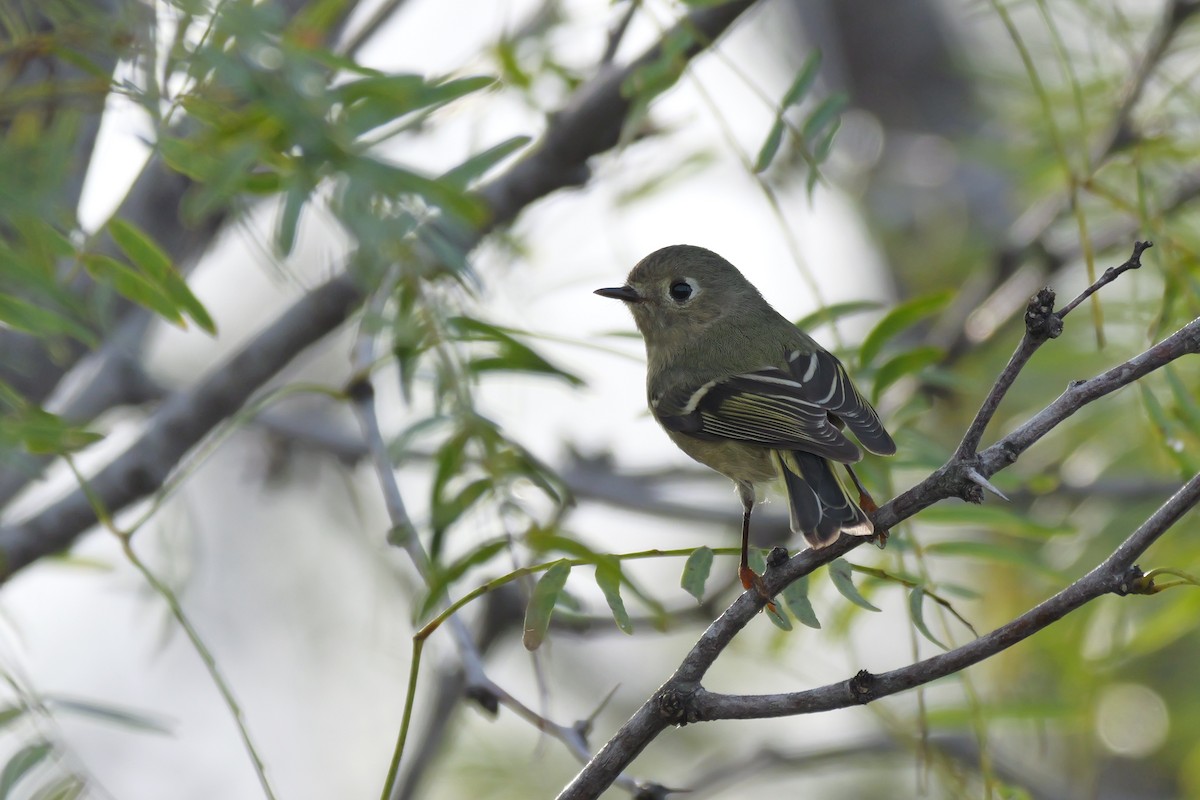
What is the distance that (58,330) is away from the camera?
1.50m

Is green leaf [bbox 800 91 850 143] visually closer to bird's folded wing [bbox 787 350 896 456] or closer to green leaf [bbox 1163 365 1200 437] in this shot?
Answer: bird's folded wing [bbox 787 350 896 456]

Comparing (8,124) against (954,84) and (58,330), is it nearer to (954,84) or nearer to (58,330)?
(58,330)

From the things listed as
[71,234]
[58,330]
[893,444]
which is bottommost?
[58,330]

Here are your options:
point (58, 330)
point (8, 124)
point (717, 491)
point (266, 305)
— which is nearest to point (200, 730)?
point (266, 305)

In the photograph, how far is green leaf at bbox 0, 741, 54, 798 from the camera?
4.57 ft

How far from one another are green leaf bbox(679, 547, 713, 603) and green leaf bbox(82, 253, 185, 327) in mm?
688

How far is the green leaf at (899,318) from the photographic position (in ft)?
6.34

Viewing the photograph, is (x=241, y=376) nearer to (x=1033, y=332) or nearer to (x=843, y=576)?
(x=843, y=576)

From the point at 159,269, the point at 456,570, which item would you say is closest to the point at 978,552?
the point at 456,570

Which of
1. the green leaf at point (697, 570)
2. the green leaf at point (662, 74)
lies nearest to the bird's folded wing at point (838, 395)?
the green leaf at point (697, 570)

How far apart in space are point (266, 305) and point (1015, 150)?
9.75 feet

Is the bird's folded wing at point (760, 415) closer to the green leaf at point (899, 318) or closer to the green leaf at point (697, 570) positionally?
the green leaf at point (899, 318)

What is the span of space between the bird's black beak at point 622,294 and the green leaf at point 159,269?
1.19 meters

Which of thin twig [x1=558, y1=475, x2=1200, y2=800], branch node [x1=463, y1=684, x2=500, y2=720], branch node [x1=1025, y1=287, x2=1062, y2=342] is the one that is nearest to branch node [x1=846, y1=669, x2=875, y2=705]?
thin twig [x1=558, y1=475, x2=1200, y2=800]
